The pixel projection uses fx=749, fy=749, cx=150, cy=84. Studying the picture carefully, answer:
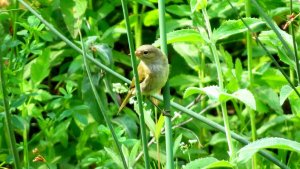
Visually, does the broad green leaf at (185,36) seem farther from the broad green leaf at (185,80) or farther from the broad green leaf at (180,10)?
the broad green leaf at (185,80)

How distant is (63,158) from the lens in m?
3.49

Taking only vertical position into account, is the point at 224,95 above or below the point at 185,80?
above

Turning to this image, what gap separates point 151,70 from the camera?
8.39 feet

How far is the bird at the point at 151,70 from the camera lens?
2412 millimetres

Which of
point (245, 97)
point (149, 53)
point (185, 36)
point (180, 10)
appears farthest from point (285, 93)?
point (180, 10)

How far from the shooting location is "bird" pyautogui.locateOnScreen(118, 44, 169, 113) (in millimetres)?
2412

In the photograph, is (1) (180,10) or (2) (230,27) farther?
(1) (180,10)

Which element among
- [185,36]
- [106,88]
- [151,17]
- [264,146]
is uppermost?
[185,36]

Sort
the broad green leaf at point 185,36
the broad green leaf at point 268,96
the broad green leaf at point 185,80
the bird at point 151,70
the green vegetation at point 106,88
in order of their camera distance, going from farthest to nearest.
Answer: the broad green leaf at point 185,80
the broad green leaf at point 268,96
the green vegetation at point 106,88
the bird at point 151,70
the broad green leaf at point 185,36

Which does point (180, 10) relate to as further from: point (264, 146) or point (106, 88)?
point (264, 146)

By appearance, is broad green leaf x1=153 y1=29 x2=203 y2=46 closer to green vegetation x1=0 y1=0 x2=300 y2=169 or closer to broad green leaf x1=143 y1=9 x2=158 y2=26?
green vegetation x1=0 y1=0 x2=300 y2=169

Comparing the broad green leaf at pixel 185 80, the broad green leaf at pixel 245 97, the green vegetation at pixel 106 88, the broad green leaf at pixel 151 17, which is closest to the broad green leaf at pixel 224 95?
the broad green leaf at pixel 245 97

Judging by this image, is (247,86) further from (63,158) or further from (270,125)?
(63,158)

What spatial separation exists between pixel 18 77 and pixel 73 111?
27cm
